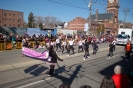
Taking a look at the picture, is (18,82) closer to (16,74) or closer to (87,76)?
(16,74)

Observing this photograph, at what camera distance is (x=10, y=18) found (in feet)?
250

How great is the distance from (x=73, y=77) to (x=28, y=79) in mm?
2578

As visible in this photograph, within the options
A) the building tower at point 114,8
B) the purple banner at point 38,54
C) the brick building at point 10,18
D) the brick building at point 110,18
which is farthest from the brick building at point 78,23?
the purple banner at point 38,54

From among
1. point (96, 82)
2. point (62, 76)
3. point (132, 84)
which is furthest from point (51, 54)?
point (132, 84)

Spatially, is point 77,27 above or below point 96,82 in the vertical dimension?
above

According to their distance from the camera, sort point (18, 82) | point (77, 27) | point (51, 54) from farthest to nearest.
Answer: point (77, 27) → point (51, 54) → point (18, 82)

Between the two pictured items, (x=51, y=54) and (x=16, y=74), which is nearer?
(x=51, y=54)

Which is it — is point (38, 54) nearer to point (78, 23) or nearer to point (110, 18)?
point (78, 23)

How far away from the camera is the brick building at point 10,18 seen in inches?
2862

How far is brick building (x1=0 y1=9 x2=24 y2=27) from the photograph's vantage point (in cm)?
7269

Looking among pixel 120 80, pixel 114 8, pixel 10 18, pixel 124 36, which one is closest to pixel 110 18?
pixel 114 8

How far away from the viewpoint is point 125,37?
92.7 ft

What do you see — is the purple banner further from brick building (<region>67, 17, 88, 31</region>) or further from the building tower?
the building tower

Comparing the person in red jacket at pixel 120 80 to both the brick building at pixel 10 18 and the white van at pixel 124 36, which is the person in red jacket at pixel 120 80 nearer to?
the white van at pixel 124 36
